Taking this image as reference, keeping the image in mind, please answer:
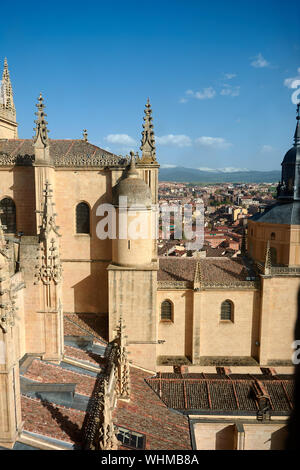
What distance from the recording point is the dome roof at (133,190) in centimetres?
1719

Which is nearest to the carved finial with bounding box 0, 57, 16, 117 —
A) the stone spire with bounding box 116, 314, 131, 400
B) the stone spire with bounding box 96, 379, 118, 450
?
the stone spire with bounding box 116, 314, 131, 400

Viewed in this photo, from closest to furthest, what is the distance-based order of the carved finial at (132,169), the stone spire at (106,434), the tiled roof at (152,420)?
1. the stone spire at (106,434)
2. the tiled roof at (152,420)
3. the carved finial at (132,169)

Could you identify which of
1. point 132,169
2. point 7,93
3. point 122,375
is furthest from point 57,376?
point 7,93

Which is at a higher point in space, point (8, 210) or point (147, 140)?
point (147, 140)

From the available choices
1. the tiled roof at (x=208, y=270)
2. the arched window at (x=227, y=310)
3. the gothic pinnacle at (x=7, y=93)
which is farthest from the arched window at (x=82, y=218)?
the gothic pinnacle at (x=7, y=93)

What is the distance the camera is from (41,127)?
682 inches

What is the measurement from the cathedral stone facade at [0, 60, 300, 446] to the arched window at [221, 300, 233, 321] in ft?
0.20

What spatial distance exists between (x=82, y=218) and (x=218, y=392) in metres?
11.7

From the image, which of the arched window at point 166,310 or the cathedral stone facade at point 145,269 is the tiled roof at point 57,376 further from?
the arched window at point 166,310

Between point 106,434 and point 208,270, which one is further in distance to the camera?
point 208,270

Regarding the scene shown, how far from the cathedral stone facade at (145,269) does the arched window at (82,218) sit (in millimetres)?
59

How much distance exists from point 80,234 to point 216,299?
877 centimetres

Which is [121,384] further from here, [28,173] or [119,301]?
[28,173]

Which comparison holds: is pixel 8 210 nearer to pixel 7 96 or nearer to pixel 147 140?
pixel 147 140
